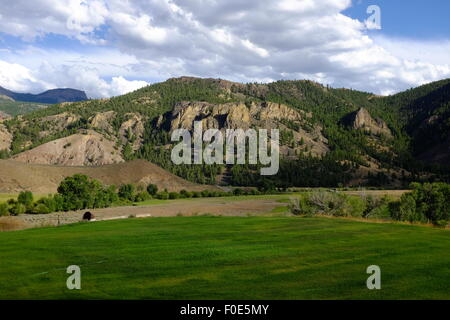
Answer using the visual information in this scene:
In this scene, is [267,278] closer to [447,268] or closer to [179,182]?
[447,268]

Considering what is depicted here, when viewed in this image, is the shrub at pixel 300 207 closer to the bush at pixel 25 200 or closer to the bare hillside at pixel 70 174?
the bush at pixel 25 200

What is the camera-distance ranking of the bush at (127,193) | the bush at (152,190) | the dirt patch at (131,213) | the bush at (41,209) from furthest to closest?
the bush at (152,190), the bush at (127,193), the bush at (41,209), the dirt patch at (131,213)

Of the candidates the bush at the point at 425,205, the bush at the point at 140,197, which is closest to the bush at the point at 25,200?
the bush at the point at 140,197

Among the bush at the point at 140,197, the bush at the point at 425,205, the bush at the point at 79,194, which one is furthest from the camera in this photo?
the bush at the point at 140,197

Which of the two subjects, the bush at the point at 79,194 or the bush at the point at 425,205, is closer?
the bush at the point at 425,205

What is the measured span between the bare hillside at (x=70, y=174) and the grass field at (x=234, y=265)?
9965cm

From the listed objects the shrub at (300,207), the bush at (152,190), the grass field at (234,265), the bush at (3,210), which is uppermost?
the grass field at (234,265)

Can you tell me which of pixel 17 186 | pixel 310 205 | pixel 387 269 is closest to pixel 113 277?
pixel 387 269

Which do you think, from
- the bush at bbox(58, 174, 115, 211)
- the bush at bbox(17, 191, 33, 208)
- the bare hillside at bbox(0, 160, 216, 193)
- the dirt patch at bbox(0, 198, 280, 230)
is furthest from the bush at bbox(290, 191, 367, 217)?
the bare hillside at bbox(0, 160, 216, 193)

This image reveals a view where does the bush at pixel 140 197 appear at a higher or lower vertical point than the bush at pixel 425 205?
lower

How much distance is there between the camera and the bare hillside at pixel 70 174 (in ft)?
384

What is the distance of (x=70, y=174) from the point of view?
12962 cm
